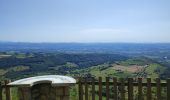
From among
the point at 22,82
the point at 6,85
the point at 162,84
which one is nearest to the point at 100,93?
the point at 162,84

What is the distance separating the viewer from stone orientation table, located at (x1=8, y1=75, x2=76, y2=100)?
7.90 m

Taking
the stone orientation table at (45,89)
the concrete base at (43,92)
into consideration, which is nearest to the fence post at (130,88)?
the stone orientation table at (45,89)

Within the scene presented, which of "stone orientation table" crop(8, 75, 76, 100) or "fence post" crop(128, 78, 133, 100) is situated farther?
"fence post" crop(128, 78, 133, 100)

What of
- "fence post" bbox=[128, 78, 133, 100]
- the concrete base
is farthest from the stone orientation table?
"fence post" bbox=[128, 78, 133, 100]

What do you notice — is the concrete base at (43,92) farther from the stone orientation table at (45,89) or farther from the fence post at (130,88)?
the fence post at (130,88)

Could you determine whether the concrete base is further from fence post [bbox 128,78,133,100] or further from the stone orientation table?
fence post [bbox 128,78,133,100]

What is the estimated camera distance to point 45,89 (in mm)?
8188

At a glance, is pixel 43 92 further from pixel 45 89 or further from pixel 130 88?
pixel 130 88

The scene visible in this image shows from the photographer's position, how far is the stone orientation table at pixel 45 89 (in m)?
7.90

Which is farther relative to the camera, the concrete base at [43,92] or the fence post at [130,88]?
the fence post at [130,88]

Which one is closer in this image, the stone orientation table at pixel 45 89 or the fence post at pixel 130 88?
the stone orientation table at pixel 45 89

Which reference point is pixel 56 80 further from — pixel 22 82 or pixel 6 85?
pixel 6 85

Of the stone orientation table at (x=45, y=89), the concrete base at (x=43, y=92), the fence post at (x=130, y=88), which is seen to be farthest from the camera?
the fence post at (x=130, y=88)

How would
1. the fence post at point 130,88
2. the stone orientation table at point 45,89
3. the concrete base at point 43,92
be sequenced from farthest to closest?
the fence post at point 130,88 < the concrete base at point 43,92 < the stone orientation table at point 45,89
